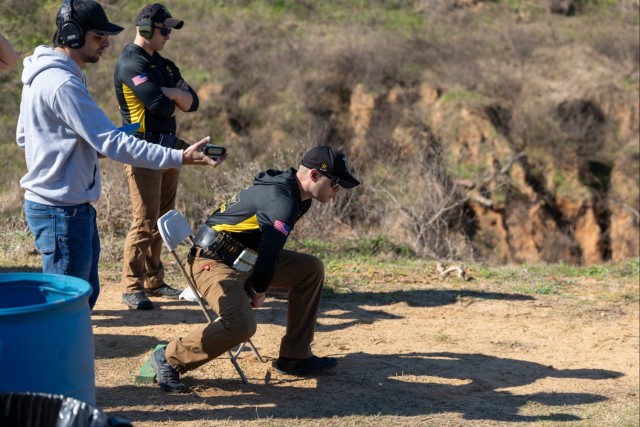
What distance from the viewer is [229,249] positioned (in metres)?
5.30

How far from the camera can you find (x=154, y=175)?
22.1 feet

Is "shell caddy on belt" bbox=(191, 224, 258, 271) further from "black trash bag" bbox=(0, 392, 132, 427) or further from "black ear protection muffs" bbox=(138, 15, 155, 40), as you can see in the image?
"black trash bag" bbox=(0, 392, 132, 427)

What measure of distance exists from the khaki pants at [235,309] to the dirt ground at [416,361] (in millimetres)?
260

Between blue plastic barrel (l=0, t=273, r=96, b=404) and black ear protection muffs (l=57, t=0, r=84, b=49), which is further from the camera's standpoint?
black ear protection muffs (l=57, t=0, r=84, b=49)

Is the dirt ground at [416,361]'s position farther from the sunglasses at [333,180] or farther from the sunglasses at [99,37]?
the sunglasses at [99,37]

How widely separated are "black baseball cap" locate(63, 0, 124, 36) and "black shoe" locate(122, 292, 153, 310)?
9.61ft

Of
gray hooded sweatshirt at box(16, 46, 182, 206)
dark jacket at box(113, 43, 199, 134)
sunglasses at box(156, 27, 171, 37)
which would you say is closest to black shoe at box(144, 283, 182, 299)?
dark jacket at box(113, 43, 199, 134)

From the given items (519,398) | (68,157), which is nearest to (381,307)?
(519,398)

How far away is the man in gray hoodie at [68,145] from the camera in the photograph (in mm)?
4355

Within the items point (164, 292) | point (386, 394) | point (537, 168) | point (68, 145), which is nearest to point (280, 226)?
point (68, 145)

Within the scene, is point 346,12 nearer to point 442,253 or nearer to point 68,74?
point 442,253

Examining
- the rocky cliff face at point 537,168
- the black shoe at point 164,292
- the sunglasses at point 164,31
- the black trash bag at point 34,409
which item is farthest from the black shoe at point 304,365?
the rocky cliff face at point 537,168

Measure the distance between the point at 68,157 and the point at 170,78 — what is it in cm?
260

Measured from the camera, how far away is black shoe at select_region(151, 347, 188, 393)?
5277 millimetres
